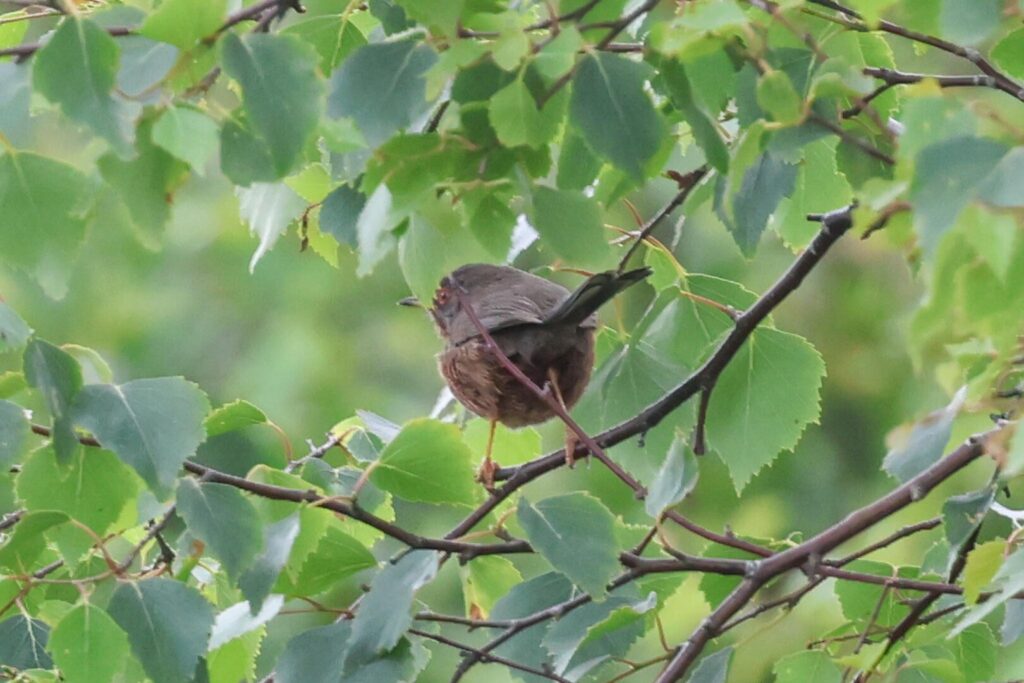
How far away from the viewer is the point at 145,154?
163cm

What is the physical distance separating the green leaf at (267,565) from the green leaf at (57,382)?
28cm

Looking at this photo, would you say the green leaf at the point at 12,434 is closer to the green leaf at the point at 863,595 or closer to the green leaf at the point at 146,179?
the green leaf at the point at 146,179

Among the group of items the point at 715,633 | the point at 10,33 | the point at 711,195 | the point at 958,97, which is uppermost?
the point at 958,97

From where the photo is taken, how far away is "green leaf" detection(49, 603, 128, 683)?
180 centimetres

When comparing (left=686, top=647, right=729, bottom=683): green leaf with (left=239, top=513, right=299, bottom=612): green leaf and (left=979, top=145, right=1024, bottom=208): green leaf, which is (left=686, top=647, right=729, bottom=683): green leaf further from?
(left=979, top=145, right=1024, bottom=208): green leaf

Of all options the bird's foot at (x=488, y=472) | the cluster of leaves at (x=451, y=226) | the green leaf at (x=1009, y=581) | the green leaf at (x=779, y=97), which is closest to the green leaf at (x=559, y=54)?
the cluster of leaves at (x=451, y=226)

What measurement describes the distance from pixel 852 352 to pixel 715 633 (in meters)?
6.16

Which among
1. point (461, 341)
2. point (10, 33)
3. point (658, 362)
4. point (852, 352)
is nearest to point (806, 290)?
point (852, 352)

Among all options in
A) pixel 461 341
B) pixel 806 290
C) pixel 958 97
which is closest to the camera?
pixel 958 97

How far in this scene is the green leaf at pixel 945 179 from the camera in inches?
46.2

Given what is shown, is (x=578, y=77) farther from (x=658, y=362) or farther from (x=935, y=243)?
(x=658, y=362)

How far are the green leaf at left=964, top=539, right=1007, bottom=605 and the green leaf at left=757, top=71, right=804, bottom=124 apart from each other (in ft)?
1.97

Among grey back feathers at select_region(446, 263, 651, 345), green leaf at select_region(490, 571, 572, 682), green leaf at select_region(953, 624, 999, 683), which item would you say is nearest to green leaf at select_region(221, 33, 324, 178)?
green leaf at select_region(490, 571, 572, 682)

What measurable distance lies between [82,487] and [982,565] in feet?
3.93
